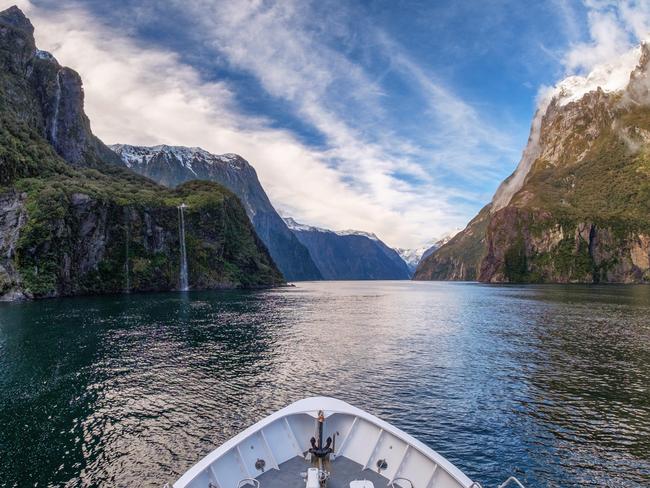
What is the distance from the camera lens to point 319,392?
31.6 m

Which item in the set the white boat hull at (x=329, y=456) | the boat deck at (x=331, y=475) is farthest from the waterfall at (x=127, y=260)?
the boat deck at (x=331, y=475)

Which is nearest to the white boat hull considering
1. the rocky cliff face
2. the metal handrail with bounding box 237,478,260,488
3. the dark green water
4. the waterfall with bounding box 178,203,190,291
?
the metal handrail with bounding box 237,478,260,488

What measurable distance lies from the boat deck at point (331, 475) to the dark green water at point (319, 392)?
8.07 m

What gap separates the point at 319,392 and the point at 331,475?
61.4 ft

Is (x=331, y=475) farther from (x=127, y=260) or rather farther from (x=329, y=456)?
(x=127, y=260)

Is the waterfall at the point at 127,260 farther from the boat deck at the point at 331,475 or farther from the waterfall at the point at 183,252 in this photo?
the boat deck at the point at 331,475

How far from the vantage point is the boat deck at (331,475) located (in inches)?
504

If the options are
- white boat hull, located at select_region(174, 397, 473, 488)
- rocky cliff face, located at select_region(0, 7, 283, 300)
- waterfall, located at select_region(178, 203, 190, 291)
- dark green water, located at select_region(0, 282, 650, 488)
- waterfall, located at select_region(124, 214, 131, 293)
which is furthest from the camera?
waterfall, located at select_region(178, 203, 190, 291)

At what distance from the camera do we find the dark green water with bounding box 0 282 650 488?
2020 cm

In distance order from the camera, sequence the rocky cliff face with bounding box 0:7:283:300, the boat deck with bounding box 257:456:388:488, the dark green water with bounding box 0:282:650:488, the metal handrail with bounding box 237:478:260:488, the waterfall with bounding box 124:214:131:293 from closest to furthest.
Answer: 1. the metal handrail with bounding box 237:478:260:488
2. the boat deck with bounding box 257:456:388:488
3. the dark green water with bounding box 0:282:650:488
4. the rocky cliff face with bounding box 0:7:283:300
5. the waterfall with bounding box 124:214:131:293

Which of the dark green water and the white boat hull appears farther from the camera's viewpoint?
the dark green water

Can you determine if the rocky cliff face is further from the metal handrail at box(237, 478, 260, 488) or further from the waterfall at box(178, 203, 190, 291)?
the metal handrail at box(237, 478, 260, 488)

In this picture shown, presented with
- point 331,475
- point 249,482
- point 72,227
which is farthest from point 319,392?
point 72,227

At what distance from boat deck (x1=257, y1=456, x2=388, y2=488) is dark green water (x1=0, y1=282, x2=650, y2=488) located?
807cm
